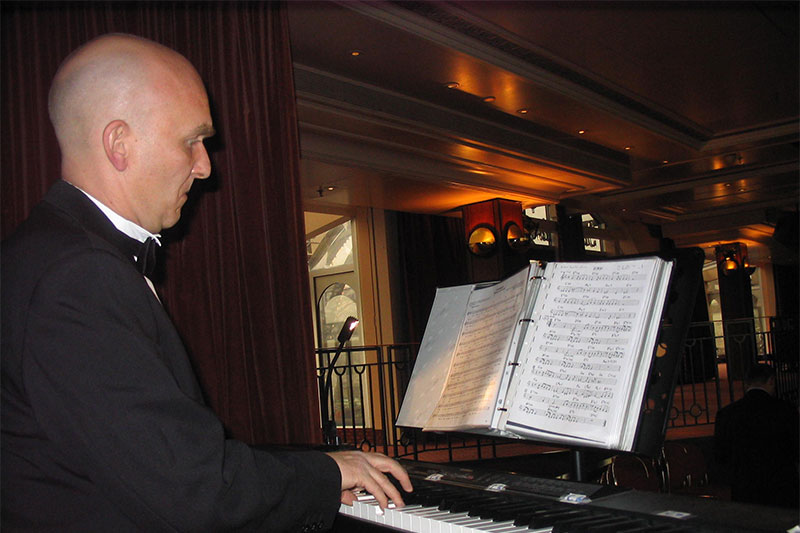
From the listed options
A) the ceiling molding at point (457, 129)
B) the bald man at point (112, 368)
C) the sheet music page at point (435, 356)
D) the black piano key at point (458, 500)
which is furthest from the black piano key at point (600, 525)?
the ceiling molding at point (457, 129)

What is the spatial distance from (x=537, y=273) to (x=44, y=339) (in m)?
0.87

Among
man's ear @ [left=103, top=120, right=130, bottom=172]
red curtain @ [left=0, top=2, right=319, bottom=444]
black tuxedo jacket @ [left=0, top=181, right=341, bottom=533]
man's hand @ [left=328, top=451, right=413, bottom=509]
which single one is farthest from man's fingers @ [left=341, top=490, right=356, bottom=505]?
red curtain @ [left=0, top=2, right=319, bottom=444]

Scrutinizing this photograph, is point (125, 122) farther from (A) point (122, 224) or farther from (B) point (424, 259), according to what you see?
(B) point (424, 259)

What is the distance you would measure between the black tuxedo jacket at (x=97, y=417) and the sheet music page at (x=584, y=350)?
1.67 feet

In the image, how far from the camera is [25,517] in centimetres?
92

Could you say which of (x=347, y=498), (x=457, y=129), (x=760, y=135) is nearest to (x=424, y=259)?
(x=457, y=129)

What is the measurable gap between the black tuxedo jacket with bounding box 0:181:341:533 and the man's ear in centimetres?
14

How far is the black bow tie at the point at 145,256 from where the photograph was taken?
1.14m

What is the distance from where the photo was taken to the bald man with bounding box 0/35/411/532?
0.85 m

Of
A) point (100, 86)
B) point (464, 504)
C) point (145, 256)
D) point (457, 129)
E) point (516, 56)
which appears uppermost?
point (516, 56)

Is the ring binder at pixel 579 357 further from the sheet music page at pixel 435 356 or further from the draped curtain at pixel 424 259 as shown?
the draped curtain at pixel 424 259

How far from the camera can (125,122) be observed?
1.06m

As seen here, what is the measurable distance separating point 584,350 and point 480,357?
267mm

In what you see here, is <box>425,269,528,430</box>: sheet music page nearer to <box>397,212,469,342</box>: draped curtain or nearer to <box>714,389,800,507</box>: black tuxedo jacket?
<box>714,389,800,507</box>: black tuxedo jacket
